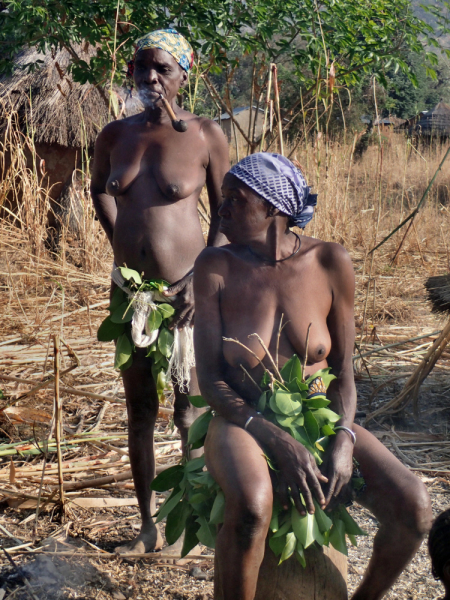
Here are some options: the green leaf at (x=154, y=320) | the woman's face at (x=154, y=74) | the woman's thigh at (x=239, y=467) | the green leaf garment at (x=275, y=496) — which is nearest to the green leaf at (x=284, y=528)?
the green leaf garment at (x=275, y=496)

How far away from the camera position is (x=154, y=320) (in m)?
Answer: 2.18

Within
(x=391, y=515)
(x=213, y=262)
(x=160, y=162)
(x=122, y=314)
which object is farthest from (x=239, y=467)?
(x=160, y=162)

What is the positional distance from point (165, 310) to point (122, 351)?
22cm

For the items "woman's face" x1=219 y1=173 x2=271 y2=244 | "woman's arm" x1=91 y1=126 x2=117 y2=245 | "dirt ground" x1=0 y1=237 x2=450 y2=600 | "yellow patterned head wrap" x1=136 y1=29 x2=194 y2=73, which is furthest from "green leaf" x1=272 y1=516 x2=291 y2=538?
"yellow patterned head wrap" x1=136 y1=29 x2=194 y2=73

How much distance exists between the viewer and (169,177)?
221 centimetres

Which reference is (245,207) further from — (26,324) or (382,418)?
(26,324)

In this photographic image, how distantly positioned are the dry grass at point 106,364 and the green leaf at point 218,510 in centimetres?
68

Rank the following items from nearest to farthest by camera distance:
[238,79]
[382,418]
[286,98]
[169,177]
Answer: [169,177] → [382,418] → [286,98] → [238,79]

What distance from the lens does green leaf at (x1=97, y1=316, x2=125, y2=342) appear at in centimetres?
226

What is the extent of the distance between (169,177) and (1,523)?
153 cm

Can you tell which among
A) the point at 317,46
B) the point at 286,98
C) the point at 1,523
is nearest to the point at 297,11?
the point at 317,46

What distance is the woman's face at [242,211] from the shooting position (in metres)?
1.72

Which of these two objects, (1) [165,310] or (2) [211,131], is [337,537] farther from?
(2) [211,131]

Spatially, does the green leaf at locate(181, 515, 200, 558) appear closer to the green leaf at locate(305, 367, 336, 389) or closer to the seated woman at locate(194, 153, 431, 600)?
the seated woman at locate(194, 153, 431, 600)
